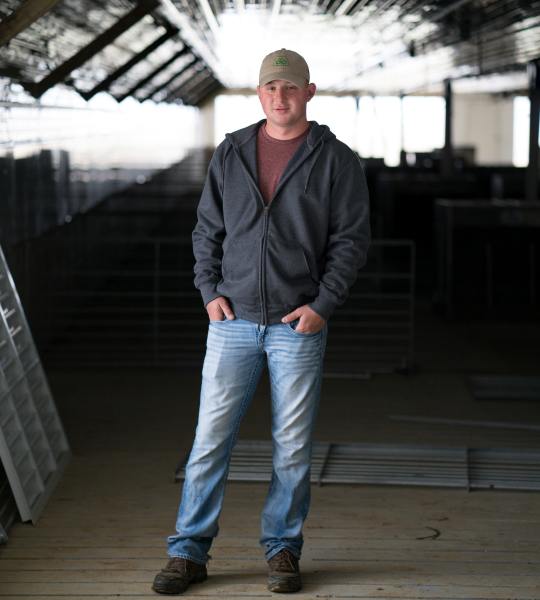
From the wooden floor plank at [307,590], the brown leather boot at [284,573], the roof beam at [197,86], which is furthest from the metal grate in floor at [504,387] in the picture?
the roof beam at [197,86]

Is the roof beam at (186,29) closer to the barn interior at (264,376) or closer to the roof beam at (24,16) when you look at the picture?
the barn interior at (264,376)

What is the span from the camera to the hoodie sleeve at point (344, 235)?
2.25 metres

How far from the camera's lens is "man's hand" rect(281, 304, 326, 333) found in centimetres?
223

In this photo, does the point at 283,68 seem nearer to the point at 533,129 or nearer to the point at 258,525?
the point at 258,525

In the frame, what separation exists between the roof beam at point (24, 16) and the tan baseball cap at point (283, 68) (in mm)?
1562

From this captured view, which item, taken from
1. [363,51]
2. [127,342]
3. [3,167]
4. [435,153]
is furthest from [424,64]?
[435,153]

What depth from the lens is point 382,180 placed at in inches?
424

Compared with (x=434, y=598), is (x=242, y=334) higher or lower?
higher

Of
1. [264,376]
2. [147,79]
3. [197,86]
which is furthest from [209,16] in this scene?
[197,86]

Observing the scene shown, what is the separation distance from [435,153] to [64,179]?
13.8 meters

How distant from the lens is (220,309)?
231 centimetres

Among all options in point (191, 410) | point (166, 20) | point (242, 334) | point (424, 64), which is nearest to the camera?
point (242, 334)

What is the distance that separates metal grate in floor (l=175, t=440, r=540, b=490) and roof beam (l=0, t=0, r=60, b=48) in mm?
1936

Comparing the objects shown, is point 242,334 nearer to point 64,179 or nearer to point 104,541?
point 104,541
